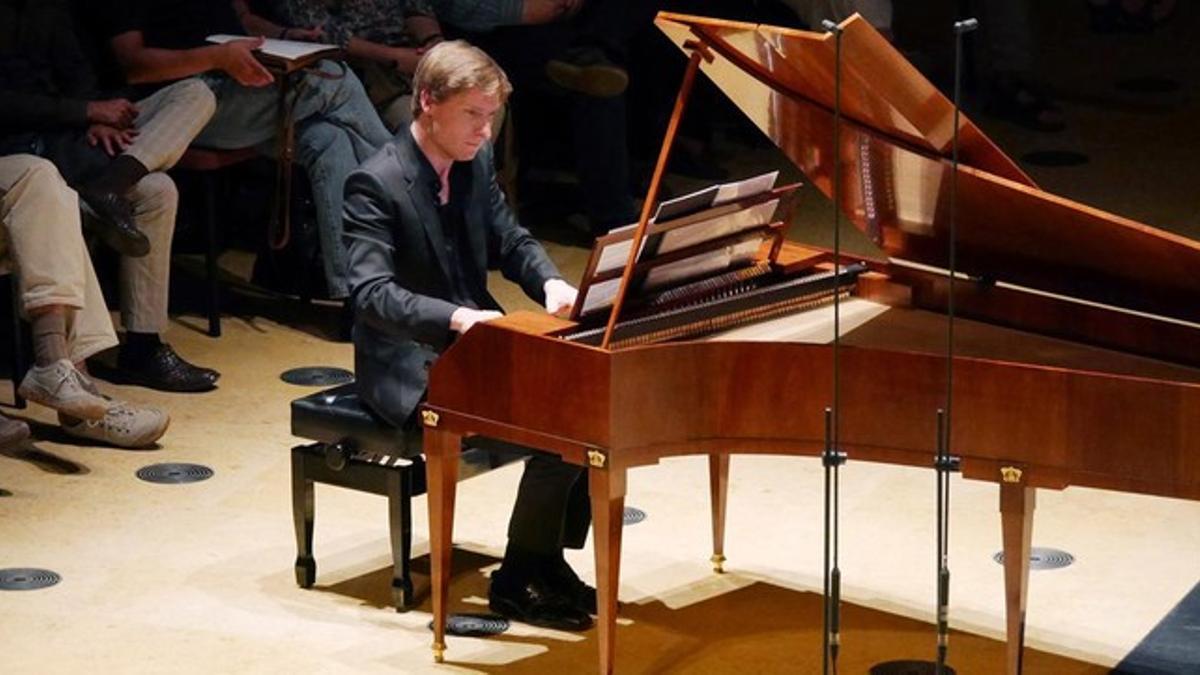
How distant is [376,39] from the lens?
779 cm

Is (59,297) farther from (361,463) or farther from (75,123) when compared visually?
(361,463)

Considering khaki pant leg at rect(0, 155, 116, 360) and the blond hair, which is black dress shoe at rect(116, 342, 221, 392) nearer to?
khaki pant leg at rect(0, 155, 116, 360)

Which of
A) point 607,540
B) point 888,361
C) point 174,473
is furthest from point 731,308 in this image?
point 174,473

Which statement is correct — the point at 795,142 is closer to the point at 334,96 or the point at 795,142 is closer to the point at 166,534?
the point at 166,534

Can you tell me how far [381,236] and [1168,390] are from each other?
5.46 feet

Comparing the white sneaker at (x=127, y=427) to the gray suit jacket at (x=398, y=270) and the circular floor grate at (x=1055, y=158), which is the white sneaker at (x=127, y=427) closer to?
the gray suit jacket at (x=398, y=270)

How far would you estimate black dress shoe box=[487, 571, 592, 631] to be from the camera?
5.39 meters

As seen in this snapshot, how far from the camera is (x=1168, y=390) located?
4.52 meters

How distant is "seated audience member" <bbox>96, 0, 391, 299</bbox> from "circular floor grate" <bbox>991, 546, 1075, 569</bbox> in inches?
93.6

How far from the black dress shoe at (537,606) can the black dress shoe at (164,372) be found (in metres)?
1.75

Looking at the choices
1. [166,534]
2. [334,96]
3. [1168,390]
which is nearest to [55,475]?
[166,534]

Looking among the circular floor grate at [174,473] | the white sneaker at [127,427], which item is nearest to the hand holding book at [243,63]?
the white sneaker at [127,427]

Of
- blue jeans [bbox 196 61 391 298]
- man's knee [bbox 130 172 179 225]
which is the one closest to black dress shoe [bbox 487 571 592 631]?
man's knee [bbox 130 172 179 225]

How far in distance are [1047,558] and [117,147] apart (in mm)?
2712
